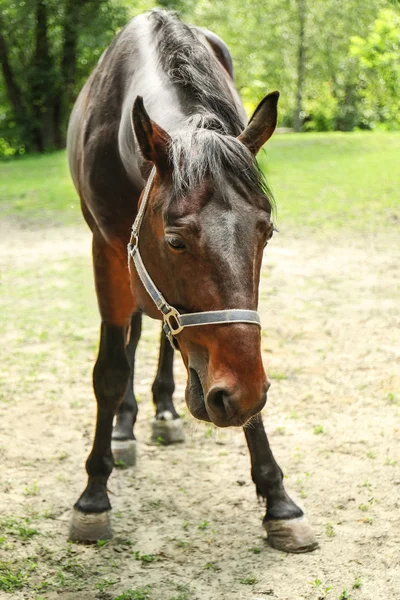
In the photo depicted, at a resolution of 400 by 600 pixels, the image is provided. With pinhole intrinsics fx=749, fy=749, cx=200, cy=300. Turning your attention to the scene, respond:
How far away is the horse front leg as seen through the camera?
3074 mm

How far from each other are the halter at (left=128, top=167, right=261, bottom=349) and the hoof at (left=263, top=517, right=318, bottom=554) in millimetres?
1090

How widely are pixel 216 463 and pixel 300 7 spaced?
30073 millimetres

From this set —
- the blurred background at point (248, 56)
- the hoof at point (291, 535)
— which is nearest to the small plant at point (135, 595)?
the hoof at point (291, 535)

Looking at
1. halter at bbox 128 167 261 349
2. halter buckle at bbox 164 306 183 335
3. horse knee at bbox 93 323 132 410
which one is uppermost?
halter at bbox 128 167 261 349

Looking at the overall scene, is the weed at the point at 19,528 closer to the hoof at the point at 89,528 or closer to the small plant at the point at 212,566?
the hoof at the point at 89,528

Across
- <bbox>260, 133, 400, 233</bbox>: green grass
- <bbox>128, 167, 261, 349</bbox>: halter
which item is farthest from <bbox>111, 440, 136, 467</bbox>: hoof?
<bbox>260, 133, 400, 233</bbox>: green grass

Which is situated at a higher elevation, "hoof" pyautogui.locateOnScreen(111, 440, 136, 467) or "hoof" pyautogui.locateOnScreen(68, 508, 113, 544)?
"hoof" pyautogui.locateOnScreen(68, 508, 113, 544)

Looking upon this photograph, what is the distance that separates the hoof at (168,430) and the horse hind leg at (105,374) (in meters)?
0.79

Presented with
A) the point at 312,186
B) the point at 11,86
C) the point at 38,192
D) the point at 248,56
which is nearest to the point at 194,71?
the point at 312,186

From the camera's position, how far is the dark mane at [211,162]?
2.24m

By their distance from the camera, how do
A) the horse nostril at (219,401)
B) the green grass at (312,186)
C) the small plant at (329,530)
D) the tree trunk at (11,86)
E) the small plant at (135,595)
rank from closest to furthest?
the horse nostril at (219,401) → the small plant at (135,595) → the small plant at (329,530) → the green grass at (312,186) → the tree trunk at (11,86)

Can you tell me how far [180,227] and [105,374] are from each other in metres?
1.34

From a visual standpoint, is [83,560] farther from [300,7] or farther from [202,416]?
[300,7]

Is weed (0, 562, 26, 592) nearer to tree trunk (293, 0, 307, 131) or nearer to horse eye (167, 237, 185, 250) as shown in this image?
horse eye (167, 237, 185, 250)
